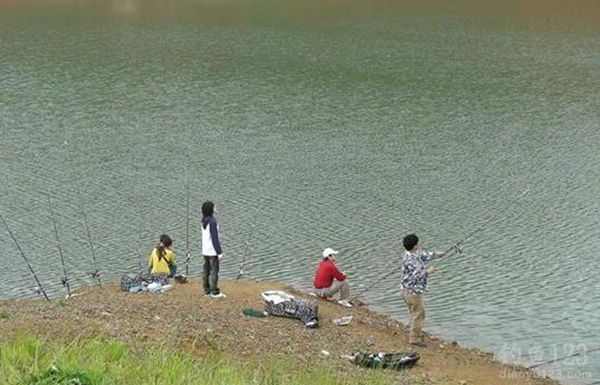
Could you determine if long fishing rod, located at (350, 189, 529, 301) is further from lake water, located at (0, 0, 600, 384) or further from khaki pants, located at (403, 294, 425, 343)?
khaki pants, located at (403, 294, 425, 343)

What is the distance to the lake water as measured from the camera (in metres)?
15.5

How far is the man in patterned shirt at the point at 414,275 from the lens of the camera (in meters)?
11.4

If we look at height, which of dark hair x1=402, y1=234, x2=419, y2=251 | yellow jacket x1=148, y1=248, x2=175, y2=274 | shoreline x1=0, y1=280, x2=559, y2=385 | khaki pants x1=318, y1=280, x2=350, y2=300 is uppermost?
dark hair x1=402, y1=234, x2=419, y2=251

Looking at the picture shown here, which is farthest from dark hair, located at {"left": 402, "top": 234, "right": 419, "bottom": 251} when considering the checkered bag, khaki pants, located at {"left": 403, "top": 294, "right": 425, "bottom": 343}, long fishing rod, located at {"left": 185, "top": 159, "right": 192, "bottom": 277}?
long fishing rod, located at {"left": 185, "top": 159, "right": 192, "bottom": 277}

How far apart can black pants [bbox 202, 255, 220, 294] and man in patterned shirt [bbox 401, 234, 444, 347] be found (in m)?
2.56

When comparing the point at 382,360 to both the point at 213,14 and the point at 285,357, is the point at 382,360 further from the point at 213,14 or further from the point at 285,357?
the point at 213,14

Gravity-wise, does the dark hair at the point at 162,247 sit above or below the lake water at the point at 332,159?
below

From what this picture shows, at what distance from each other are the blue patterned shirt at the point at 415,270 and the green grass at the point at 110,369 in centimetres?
370

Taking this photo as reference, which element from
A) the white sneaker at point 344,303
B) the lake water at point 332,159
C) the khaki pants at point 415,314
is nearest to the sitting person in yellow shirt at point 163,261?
the lake water at point 332,159

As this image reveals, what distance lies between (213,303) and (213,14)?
145 ft

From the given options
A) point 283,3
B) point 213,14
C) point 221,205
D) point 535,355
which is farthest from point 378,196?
point 283,3

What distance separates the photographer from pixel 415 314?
11859 mm

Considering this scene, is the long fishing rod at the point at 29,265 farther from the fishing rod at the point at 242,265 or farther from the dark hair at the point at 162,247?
the fishing rod at the point at 242,265

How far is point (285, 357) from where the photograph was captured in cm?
1015
